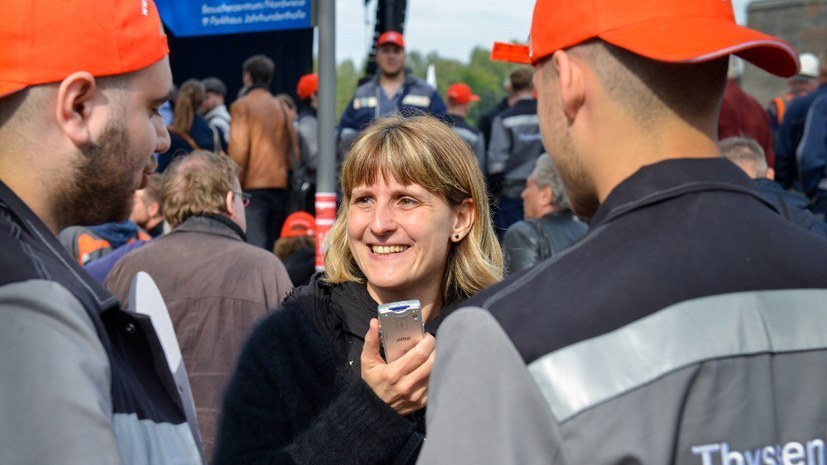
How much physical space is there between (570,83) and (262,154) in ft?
25.8

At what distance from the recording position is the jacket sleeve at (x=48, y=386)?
1.59 metres

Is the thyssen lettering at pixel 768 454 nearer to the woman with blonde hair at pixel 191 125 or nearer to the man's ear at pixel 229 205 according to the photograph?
the man's ear at pixel 229 205

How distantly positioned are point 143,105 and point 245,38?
12.3 m

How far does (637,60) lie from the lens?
168 cm

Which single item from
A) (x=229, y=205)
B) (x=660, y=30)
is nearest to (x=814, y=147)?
(x=229, y=205)

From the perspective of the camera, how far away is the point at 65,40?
6.30 ft

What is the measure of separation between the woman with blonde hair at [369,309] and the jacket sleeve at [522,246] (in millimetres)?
2960

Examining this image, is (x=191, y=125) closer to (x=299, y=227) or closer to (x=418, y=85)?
(x=418, y=85)

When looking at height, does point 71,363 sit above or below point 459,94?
above

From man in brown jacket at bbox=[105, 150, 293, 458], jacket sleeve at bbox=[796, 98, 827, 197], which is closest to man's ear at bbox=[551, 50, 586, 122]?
man in brown jacket at bbox=[105, 150, 293, 458]

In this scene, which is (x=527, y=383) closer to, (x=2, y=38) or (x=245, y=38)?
(x=2, y=38)

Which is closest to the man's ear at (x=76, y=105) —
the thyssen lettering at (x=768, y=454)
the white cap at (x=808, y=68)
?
the thyssen lettering at (x=768, y=454)

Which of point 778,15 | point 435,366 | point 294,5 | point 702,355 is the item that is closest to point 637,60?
point 702,355

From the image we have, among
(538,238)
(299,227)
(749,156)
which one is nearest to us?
(749,156)
